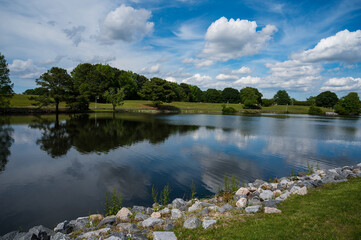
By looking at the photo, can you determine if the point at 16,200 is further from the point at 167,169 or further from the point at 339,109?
the point at 339,109

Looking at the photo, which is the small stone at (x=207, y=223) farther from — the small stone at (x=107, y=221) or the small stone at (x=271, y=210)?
the small stone at (x=107, y=221)

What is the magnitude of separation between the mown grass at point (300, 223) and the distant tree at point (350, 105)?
14178 centimetres

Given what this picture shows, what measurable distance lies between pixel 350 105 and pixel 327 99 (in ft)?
134

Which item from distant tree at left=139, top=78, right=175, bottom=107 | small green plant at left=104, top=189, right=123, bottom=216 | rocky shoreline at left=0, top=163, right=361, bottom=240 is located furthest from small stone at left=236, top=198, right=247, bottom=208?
distant tree at left=139, top=78, right=175, bottom=107

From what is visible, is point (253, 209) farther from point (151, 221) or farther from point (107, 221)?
point (107, 221)

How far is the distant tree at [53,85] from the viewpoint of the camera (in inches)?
2458

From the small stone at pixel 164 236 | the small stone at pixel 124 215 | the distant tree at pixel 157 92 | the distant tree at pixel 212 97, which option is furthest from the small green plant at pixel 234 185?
the distant tree at pixel 212 97

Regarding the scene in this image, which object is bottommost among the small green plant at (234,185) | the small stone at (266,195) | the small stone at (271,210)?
the small green plant at (234,185)

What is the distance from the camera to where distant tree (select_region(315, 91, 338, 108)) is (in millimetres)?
159625

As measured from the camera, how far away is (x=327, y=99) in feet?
523

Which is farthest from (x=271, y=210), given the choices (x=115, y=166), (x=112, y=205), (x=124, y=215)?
(x=115, y=166)

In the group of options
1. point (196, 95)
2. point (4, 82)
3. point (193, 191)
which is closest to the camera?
point (193, 191)

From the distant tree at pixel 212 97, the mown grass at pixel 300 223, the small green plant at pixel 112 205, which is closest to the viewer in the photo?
the mown grass at pixel 300 223

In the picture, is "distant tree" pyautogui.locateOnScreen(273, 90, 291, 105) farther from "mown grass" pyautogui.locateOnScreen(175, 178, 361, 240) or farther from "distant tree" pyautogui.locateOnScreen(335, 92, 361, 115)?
"mown grass" pyautogui.locateOnScreen(175, 178, 361, 240)
